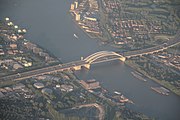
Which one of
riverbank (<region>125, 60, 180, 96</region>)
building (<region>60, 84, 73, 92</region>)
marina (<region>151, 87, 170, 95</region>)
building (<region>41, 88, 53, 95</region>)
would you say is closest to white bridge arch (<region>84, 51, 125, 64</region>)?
riverbank (<region>125, 60, 180, 96</region>)

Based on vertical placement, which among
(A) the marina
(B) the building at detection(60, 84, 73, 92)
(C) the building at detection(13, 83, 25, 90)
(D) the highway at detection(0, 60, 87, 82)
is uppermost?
(D) the highway at detection(0, 60, 87, 82)

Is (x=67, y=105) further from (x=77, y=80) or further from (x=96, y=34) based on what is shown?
(x=96, y=34)

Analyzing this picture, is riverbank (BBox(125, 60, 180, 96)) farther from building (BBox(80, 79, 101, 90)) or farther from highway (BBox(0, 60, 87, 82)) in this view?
building (BBox(80, 79, 101, 90))

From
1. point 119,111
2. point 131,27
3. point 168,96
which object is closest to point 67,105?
point 119,111

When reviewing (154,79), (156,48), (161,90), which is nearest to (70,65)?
(154,79)

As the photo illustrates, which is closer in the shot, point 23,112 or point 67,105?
point 23,112

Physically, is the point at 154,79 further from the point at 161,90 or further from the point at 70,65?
the point at 70,65

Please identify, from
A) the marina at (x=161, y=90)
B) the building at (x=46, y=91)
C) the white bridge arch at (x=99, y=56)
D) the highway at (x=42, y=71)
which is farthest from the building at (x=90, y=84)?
the marina at (x=161, y=90)

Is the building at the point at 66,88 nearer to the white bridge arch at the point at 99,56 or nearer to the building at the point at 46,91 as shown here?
the building at the point at 46,91
